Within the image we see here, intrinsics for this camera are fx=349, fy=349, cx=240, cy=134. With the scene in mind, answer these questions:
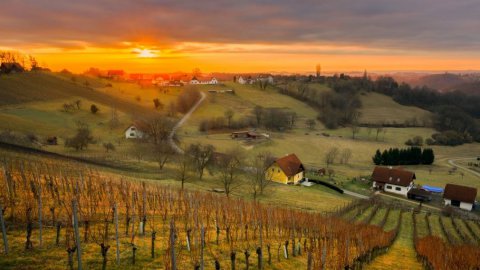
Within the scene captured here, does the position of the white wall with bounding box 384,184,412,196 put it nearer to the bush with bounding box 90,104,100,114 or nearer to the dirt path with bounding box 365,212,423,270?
the dirt path with bounding box 365,212,423,270

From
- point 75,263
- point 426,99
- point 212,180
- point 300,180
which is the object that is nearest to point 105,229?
point 75,263

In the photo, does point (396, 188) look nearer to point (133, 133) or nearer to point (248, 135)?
point (248, 135)

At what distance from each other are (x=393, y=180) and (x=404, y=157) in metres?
24.5

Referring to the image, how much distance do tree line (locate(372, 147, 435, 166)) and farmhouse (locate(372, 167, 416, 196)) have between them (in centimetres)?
1968

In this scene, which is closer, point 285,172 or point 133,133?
point 285,172

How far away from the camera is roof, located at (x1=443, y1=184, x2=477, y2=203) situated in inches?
2196

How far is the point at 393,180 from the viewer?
6375 centimetres

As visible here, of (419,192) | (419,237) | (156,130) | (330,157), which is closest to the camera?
(419,237)

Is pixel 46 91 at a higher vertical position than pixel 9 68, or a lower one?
lower

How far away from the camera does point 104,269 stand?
13016 millimetres

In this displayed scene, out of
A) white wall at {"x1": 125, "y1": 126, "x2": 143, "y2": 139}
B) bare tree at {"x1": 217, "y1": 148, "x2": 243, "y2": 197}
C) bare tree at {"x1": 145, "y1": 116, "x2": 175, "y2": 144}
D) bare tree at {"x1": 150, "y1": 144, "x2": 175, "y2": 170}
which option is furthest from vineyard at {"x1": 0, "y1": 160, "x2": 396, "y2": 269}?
white wall at {"x1": 125, "y1": 126, "x2": 143, "y2": 139}

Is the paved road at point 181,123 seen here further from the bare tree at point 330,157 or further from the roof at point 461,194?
the roof at point 461,194

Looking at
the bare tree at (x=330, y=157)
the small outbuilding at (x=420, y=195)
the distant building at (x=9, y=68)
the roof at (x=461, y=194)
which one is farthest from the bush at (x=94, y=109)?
the roof at (x=461, y=194)

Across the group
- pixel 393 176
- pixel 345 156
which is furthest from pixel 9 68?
pixel 393 176
